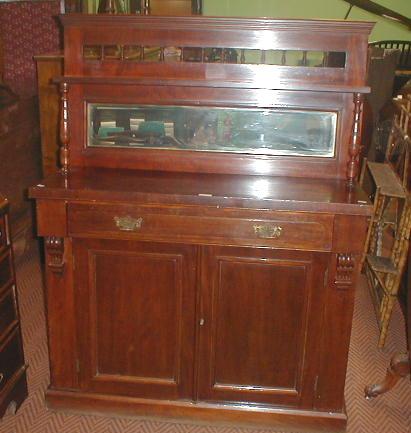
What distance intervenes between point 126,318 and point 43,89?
182 cm

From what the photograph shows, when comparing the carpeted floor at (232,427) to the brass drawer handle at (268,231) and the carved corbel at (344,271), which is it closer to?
the carved corbel at (344,271)

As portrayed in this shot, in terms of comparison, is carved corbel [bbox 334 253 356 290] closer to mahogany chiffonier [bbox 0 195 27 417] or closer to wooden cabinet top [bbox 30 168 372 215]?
wooden cabinet top [bbox 30 168 372 215]

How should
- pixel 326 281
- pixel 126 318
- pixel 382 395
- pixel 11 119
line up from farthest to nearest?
pixel 11 119, pixel 382 395, pixel 126 318, pixel 326 281

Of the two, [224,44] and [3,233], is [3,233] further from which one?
[224,44]

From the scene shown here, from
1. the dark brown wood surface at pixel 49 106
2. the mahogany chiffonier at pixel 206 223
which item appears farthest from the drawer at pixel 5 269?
the dark brown wood surface at pixel 49 106

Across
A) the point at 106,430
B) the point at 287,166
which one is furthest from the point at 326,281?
the point at 106,430

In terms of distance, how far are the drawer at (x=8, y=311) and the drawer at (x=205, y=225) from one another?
37 centimetres

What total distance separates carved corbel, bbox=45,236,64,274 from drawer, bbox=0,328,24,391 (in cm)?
33

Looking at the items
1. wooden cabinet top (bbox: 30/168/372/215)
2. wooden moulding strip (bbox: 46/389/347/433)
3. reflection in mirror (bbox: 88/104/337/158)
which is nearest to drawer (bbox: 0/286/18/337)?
wooden moulding strip (bbox: 46/389/347/433)

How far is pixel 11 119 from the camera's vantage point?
3.11 meters

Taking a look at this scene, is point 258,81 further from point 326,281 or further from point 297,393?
point 297,393

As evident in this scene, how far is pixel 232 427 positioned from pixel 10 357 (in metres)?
0.85

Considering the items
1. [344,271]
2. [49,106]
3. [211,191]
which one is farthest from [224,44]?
[49,106]

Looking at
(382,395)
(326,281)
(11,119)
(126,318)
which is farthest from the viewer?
(11,119)
